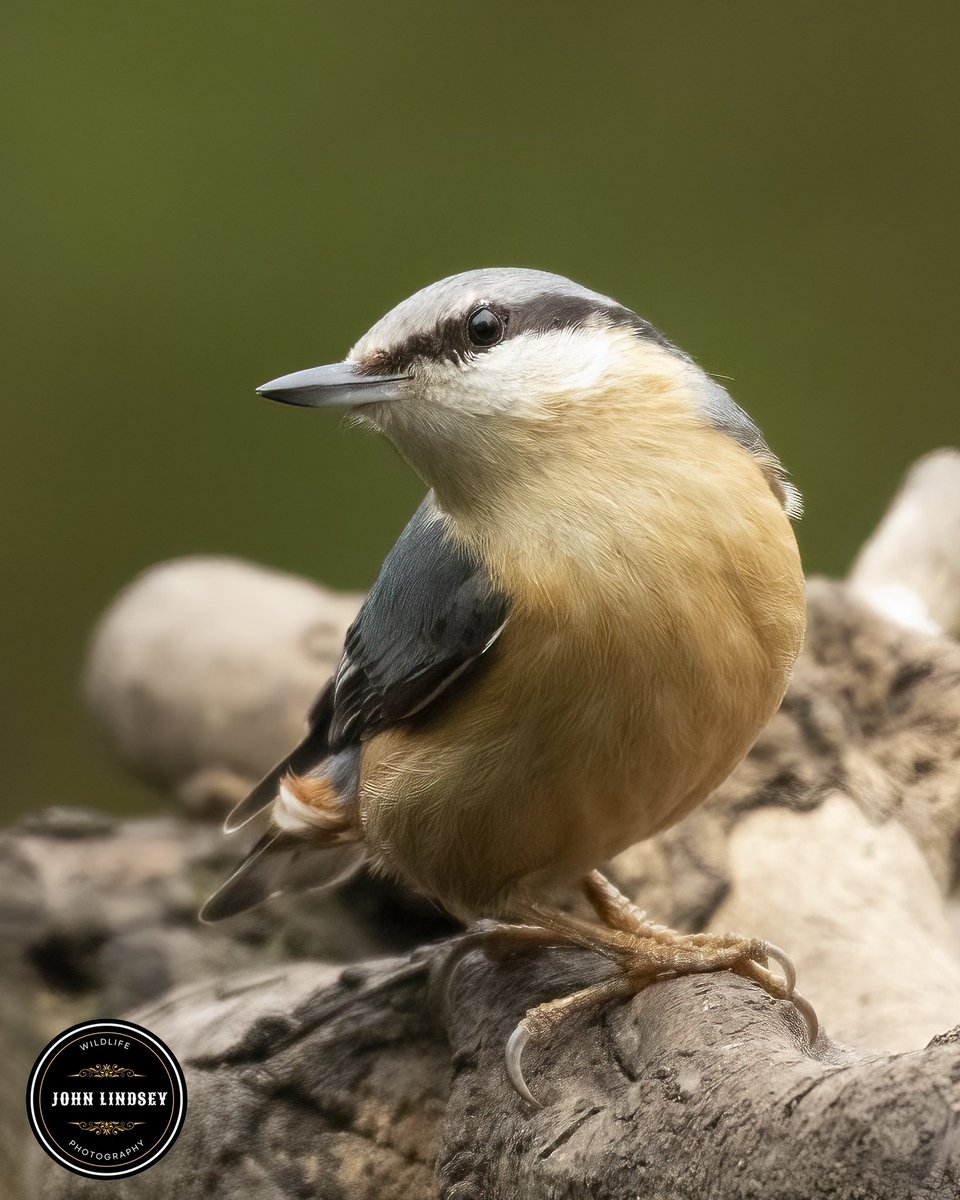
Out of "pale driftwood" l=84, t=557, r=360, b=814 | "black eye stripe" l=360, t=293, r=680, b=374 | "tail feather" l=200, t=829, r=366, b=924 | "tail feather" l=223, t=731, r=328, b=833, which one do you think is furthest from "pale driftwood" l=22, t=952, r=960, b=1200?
"pale driftwood" l=84, t=557, r=360, b=814

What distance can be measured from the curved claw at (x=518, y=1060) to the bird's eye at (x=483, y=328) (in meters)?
0.75

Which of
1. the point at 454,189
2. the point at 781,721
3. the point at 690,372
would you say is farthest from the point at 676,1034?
the point at 454,189

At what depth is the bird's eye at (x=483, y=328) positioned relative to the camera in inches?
60.6

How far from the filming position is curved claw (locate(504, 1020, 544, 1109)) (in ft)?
4.83

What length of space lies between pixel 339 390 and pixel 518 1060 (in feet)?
2.47

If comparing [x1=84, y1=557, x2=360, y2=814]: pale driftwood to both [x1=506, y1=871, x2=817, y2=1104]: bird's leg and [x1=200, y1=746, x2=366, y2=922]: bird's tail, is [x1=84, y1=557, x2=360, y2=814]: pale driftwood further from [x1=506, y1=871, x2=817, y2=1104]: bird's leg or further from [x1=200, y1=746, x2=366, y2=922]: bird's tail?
[x1=506, y1=871, x2=817, y2=1104]: bird's leg

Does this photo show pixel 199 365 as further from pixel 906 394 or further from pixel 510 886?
pixel 510 886

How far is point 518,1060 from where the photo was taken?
4.95ft

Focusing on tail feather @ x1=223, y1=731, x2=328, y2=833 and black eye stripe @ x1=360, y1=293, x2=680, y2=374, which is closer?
black eye stripe @ x1=360, y1=293, x2=680, y2=374

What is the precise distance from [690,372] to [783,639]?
1.11 feet

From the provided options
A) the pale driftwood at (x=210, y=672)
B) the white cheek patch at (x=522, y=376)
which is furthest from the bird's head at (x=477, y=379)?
the pale driftwood at (x=210, y=672)

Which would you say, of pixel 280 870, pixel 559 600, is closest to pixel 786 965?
pixel 559 600

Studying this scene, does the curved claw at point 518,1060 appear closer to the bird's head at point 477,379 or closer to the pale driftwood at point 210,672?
the bird's head at point 477,379

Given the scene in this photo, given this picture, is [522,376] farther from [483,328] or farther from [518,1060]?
[518,1060]
